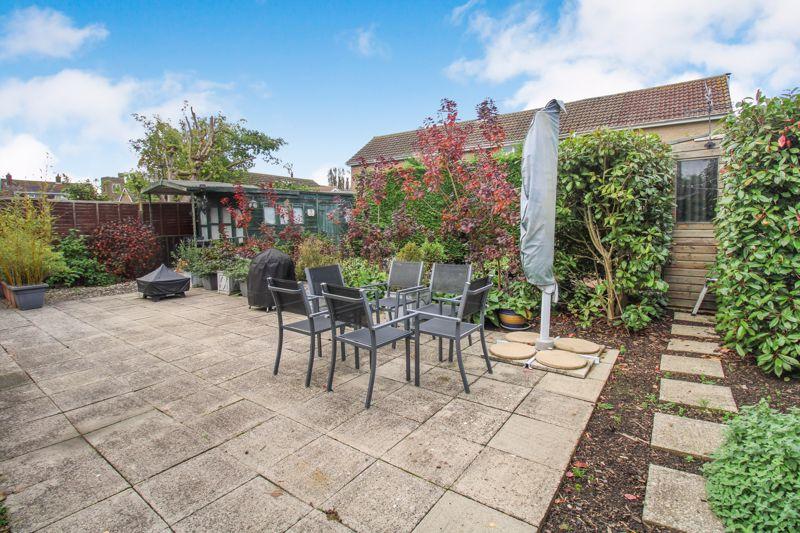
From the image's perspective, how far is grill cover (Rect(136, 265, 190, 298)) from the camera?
6996 millimetres

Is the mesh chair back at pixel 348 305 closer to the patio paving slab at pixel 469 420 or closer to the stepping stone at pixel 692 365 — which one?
the patio paving slab at pixel 469 420

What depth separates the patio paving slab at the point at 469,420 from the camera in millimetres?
2443

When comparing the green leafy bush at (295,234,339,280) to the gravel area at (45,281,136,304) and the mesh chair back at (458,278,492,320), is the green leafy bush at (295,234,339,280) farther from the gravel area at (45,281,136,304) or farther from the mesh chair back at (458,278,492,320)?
the mesh chair back at (458,278,492,320)

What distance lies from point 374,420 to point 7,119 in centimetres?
1222

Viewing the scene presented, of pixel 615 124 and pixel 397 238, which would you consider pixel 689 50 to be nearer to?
pixel 615 124

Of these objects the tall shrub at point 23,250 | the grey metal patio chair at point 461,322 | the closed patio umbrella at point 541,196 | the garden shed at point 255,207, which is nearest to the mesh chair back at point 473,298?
the grey metal patio chair at point 461,322

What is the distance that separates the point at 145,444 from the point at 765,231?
189 inches

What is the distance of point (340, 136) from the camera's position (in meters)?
16.4

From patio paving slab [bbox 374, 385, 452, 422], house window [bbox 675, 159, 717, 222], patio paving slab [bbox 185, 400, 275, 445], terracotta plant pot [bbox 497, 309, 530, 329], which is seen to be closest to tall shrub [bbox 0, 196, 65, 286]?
patio paving slab [bbox 185, 400, 275, 445]

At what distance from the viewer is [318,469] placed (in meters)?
2.09

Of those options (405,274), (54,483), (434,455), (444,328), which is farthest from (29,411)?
(405,274)

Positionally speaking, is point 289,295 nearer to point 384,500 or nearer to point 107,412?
point 107,412

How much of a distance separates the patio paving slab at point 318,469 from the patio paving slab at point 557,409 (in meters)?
1.21

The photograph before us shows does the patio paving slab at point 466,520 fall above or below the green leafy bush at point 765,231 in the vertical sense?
below
